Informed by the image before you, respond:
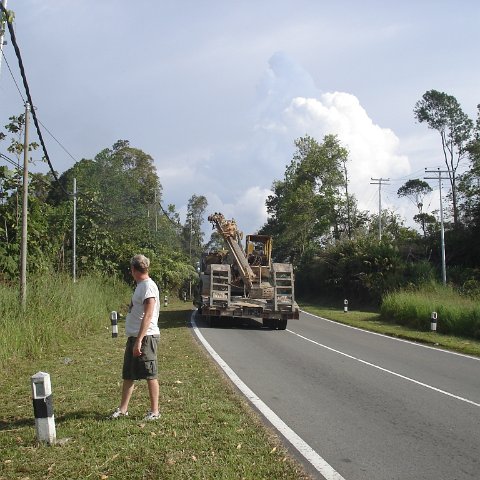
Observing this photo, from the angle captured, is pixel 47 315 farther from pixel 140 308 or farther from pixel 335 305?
pixel 335 305

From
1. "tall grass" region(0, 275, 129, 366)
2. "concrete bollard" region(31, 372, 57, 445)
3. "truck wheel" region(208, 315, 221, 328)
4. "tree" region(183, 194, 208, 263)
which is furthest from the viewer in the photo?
"tree" region(183, 194, 208, 263)

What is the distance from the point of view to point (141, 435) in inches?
219

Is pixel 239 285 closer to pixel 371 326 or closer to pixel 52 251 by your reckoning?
pixel 371 326

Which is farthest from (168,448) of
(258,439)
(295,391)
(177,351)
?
(177,351)

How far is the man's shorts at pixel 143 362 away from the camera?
19.9 feet

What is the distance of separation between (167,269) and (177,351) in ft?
93.3

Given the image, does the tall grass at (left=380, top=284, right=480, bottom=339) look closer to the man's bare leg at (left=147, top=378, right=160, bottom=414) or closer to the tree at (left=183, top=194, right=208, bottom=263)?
the man's bare leg at (left=147, top=378, right=160, bottom=414)

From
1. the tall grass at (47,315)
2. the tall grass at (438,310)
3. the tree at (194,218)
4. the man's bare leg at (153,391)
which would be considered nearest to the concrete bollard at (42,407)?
the man's bare leg at (153,391)

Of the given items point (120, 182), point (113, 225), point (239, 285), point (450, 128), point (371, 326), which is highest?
point (450, 128)

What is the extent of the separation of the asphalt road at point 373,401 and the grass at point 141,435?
2.16ft

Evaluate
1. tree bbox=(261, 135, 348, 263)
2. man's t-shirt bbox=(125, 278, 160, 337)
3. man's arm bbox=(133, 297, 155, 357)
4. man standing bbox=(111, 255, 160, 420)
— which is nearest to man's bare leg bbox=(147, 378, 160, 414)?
man standing bbox=(111, 255, 160, 420)

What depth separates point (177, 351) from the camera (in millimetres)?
12047

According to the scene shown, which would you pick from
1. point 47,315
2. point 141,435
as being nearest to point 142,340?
point 141,435

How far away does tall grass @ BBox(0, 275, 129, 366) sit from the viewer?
11.2 meters
